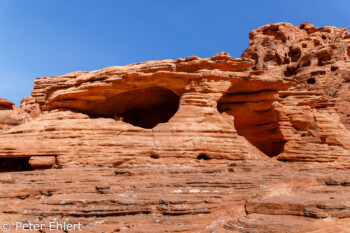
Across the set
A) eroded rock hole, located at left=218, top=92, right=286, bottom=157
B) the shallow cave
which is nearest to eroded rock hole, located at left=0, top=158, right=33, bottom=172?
the shallow cave

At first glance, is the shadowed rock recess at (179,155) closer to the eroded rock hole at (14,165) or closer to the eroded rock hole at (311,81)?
the eroded rock hole at (14,165)

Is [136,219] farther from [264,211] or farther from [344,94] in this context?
[344,94]

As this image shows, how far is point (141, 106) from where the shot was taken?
607 inches

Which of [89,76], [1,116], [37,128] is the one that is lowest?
[37,128]

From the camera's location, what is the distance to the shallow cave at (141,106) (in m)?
14.0

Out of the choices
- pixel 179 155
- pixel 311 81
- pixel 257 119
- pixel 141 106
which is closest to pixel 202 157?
pixel 179 155

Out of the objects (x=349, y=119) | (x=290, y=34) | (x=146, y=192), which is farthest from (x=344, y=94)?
(x=146, y=192)

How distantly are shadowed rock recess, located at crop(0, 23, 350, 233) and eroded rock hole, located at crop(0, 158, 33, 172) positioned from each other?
59 millimetres

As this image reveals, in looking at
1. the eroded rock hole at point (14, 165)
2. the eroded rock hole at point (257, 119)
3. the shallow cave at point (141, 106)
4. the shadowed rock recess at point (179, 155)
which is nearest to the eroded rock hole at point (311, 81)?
the shadowed rock recess at point (179, 155)

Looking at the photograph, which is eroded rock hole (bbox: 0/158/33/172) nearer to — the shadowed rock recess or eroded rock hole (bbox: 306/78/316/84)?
the shadowed rock recess

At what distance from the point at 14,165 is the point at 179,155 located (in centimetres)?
763

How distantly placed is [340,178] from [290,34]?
33.3m

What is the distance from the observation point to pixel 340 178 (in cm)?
714

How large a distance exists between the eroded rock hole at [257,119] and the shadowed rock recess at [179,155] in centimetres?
6
